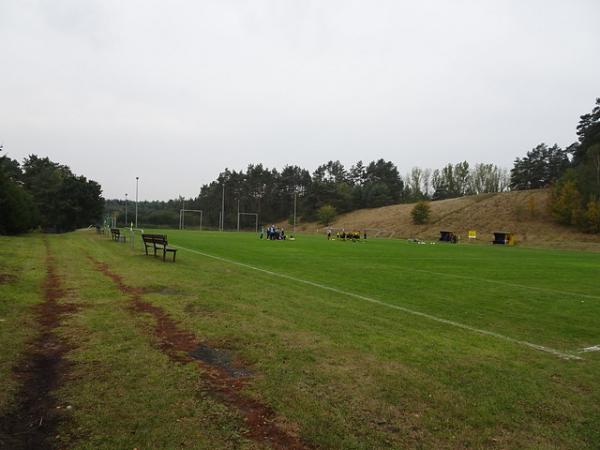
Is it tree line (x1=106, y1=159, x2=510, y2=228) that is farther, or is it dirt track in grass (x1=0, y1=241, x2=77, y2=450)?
tree line (x1=106, y1=159, x2=510, y2=228)

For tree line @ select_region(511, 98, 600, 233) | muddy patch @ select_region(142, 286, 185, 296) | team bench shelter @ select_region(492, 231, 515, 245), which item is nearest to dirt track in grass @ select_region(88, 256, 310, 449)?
muddy patch @ select_region(142, 286, 185, 296)

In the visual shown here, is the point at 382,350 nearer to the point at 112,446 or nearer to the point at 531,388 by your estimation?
the point at 531,388

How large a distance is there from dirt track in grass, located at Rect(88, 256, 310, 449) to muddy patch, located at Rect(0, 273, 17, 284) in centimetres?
383

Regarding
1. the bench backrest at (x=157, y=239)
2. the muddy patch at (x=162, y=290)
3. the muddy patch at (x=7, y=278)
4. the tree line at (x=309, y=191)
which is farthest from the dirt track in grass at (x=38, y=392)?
the tree line at (x=309, y=191)

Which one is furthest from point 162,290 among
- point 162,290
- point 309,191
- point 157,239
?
point 309,191

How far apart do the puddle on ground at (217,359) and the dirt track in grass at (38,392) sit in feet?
4.72

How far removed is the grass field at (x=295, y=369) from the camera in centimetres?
359

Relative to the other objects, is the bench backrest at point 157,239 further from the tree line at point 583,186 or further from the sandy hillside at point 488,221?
the tree line at point 583,186

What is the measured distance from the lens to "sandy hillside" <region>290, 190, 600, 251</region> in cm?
5792

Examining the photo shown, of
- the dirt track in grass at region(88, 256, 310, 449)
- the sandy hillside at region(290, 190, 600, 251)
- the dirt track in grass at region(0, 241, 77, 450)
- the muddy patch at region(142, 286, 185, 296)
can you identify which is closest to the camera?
the dirt track in grass at region(0, 241, 77, 450)

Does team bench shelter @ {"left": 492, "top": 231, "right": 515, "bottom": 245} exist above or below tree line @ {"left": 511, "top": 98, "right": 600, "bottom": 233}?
below

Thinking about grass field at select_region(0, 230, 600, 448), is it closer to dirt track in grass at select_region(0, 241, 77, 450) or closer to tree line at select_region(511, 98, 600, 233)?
dirt track in grass at select_region(0, 241, 77, 450)

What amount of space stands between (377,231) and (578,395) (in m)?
76.2

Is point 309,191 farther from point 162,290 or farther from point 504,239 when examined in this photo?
point 162,290
